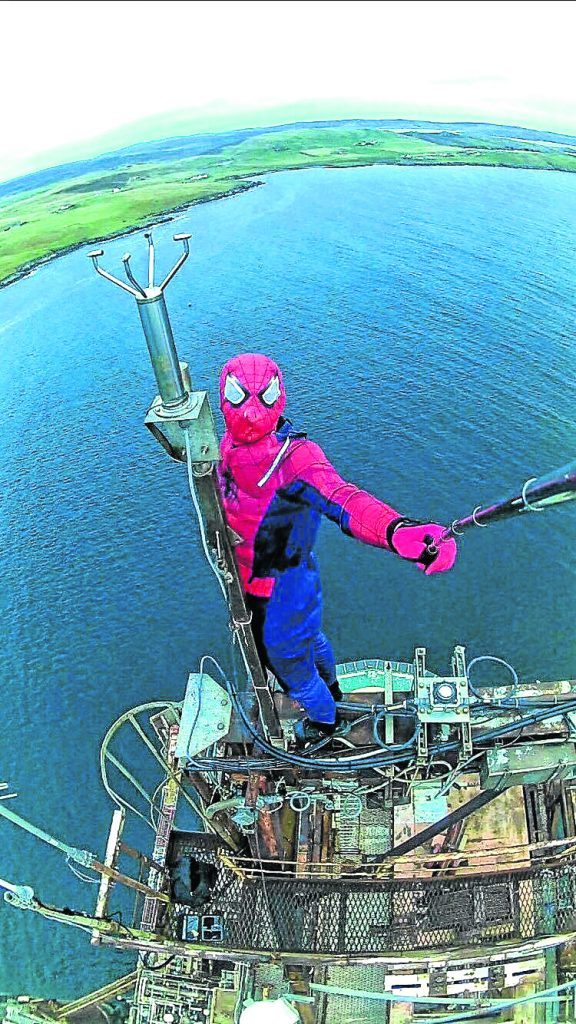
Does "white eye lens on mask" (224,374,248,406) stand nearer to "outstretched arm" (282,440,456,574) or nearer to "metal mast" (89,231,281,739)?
"metal mast" (89,231,281,739)

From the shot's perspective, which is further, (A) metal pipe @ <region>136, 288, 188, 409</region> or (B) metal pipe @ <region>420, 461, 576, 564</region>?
(A) metal pipe @ <region>136, 288, 188, 409</region>

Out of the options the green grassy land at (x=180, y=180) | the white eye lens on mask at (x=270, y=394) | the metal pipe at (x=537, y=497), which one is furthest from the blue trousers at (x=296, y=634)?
the green grassy land at (x=180, y=180)

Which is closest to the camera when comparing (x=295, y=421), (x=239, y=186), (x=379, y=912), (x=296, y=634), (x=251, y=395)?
(x=251, y=395)

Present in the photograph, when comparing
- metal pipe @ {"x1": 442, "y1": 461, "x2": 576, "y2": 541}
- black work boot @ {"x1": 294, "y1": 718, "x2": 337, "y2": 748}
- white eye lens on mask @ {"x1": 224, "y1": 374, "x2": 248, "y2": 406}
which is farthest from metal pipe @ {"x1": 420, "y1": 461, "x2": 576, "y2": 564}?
black work boot @ {"x1": 294, "y1": 718, "x2": 337, "y2": 748}

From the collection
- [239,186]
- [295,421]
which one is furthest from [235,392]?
[239,186]

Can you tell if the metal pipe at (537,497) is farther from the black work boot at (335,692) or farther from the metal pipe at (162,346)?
the black work boot at (335,692)

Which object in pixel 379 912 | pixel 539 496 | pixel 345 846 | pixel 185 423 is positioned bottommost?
pixel 379 912

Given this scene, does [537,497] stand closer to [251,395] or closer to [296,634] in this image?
[251,395]

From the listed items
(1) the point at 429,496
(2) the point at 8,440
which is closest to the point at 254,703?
(1) the point at 429,496
